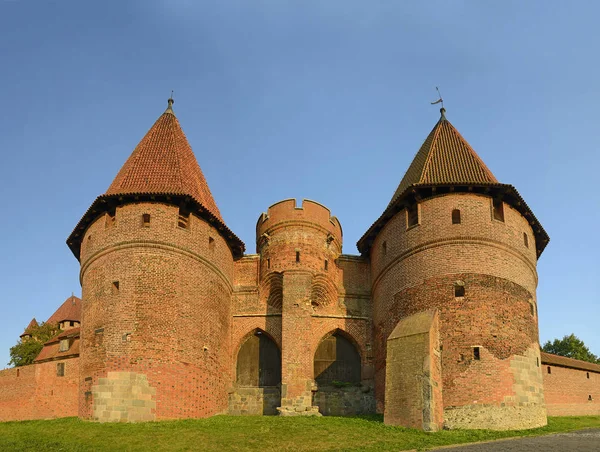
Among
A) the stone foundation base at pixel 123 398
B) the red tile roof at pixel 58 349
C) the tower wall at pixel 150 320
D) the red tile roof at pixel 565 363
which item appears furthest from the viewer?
the red tile roof at pixel 565 363

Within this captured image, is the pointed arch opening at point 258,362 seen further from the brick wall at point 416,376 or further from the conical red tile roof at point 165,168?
the brick wall at point 416,376

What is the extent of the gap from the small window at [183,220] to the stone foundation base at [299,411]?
25.3 feet

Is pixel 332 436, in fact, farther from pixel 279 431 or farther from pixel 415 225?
pixel 415 225

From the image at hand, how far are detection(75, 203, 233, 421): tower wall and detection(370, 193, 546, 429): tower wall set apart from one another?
6.75 meters

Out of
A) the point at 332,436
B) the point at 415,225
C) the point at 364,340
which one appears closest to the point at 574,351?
the point at 364,340

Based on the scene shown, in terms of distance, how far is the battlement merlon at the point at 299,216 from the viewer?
27.5 meters

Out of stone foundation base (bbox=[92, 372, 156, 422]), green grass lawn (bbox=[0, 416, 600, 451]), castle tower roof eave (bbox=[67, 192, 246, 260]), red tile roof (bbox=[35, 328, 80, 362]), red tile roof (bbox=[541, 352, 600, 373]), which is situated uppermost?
castle tower roof eave (bbox=[67, 192, 246, 260])

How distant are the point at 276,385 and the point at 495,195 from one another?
1128cm

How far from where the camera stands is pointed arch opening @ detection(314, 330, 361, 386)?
85.6 feet

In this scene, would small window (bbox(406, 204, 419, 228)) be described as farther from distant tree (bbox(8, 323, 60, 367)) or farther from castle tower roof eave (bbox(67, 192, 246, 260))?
distant tree (bbox(8, 323, 60, 367))

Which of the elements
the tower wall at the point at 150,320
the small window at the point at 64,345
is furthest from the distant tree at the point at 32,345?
the tower wall at the point at 150,320

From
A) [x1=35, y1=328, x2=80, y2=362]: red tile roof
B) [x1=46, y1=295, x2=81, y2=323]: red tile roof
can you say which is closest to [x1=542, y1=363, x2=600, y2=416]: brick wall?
[x1=35, y1=328, x2=80, y2=362]: red tile roof

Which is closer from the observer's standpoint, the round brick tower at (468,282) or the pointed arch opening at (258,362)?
the round brick tower at (468,282)

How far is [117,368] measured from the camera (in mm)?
20844
